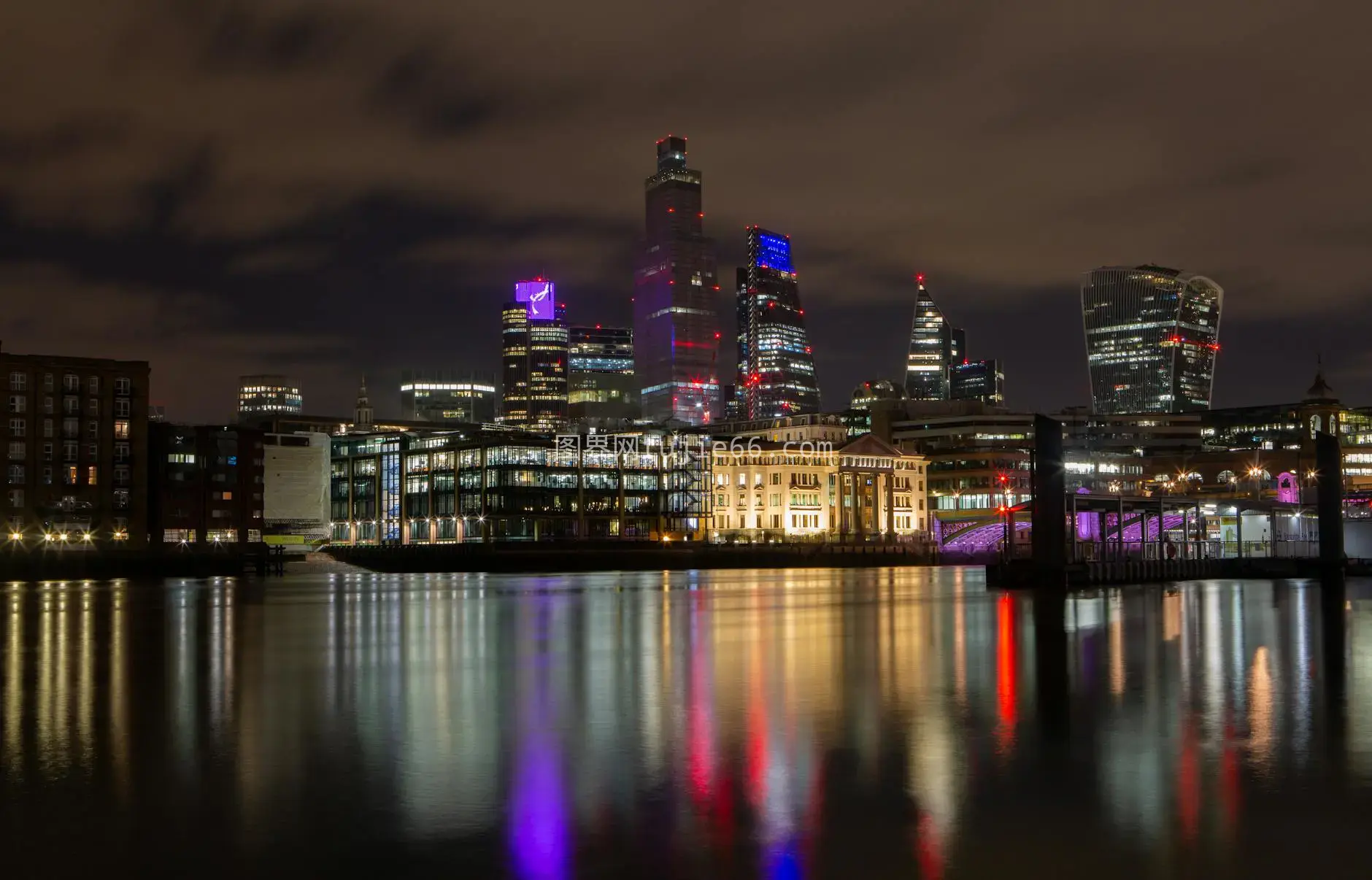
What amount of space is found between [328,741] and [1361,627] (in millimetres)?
37030

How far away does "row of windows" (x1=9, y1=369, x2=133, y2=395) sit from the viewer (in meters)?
133

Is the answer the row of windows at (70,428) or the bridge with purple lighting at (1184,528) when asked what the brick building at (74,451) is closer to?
the row of windows at (70,428)

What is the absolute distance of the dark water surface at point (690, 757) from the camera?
1306cm

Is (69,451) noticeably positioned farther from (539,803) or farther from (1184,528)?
(539,803)

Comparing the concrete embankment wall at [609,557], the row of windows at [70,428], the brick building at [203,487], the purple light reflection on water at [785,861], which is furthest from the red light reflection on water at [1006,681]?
the brick building at [203,487]

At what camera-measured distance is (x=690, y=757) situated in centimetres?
1823

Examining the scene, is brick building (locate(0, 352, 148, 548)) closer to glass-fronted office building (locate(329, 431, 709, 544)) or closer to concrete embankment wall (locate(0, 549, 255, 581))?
concrete embankment wall (locate(0, 549, 255, 581))

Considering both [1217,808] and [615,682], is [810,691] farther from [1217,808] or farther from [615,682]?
[1217,808]

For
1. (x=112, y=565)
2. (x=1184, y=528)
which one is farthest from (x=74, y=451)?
(x=1184, y=528)

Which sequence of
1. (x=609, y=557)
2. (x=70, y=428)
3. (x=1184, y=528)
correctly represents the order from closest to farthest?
1. (x=1184, y=528)
2. (x=70, y=428)
3. (x=609, y=557)

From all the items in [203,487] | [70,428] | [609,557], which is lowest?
[609,557]

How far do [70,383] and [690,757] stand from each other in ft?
445

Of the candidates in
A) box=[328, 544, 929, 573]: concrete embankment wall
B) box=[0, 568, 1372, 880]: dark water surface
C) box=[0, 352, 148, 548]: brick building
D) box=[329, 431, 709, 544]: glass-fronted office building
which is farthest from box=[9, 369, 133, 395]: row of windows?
box=[0, 568, 1372, 880]: dark water surface

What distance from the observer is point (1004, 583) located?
7675 cm
